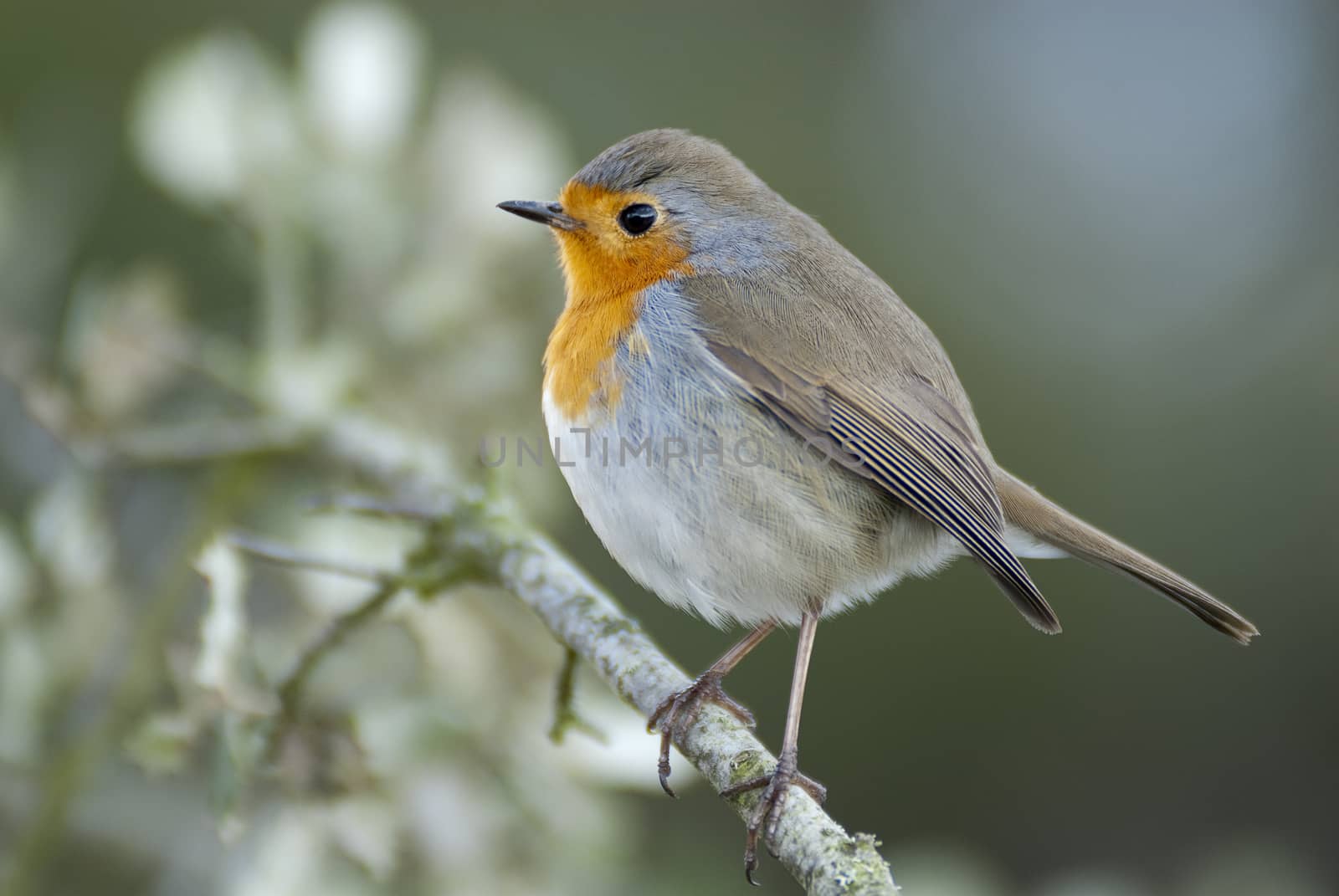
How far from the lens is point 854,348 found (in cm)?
258

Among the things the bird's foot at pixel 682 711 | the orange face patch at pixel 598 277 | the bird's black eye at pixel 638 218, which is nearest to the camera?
the bird's foot at pixel 682 711

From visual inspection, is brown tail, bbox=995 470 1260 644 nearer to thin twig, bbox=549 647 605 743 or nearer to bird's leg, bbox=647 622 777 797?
bird's leg, bbox=647 622 777 797

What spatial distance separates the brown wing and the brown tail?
203 millimetres

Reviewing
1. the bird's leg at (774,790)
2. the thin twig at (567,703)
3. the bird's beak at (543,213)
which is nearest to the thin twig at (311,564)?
the thin twig at (567,703)

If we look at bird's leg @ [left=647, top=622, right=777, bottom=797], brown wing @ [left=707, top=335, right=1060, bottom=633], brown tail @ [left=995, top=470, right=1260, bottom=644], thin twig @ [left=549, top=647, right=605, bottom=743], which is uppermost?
brown wing @ [left=707, top=335, right=1060, bottom=633]

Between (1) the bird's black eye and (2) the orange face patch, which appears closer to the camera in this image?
(2) the orange face patch

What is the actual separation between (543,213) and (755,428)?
30.0 inches

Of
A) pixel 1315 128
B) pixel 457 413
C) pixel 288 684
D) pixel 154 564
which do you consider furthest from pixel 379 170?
pixel 1315 128

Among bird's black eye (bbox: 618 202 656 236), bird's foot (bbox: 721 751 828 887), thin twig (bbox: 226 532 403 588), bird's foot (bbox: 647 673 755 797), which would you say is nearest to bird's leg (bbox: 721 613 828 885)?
bird's foot (bbox: 721 751 828 887)

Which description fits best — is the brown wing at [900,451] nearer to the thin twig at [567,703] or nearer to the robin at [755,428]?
the robin at [755,428]

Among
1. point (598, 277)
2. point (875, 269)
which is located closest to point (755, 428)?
point (598, 277)

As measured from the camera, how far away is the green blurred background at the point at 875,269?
Answer: 8.75 ft

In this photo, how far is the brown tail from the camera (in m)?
2.60

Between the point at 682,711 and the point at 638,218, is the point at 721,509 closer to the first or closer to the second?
Result: the point at 682,711
